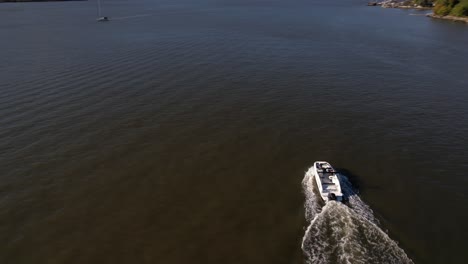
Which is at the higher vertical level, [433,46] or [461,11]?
[461,11]

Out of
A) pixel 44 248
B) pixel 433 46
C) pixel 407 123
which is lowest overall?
pixel 44 248

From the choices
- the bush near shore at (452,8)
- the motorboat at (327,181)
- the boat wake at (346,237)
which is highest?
the bush near shore at (452,8)

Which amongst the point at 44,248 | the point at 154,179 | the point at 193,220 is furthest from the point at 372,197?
the point at 44,248

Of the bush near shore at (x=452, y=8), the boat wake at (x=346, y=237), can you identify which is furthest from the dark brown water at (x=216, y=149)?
the bush near shore at (x=452, y=8)

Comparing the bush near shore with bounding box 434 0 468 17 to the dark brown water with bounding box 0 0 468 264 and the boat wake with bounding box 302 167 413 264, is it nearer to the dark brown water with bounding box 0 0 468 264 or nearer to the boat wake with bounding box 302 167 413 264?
the dark brown water with bounding box 0 0 468 264

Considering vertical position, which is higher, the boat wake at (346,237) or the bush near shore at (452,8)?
the bush near shore at (452,8)

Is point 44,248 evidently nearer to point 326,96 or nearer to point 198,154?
point 198,154

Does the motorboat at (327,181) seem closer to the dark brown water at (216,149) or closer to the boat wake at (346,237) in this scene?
the boat wake at (346,237)
